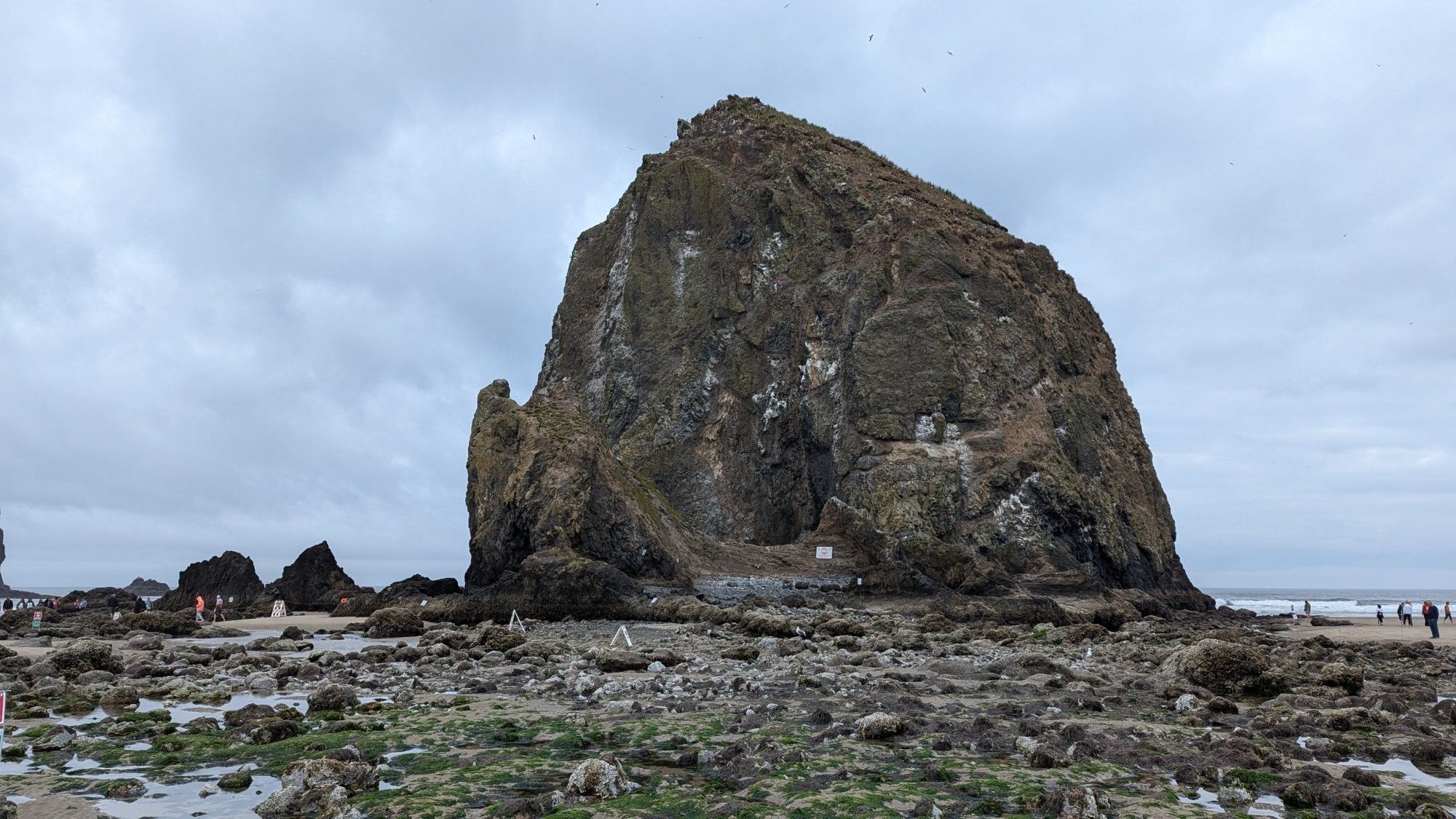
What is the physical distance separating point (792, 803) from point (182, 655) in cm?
1679

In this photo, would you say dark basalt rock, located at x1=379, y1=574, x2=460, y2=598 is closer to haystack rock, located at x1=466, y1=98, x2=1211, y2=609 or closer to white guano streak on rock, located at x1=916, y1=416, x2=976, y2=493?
haystack rock, located at x1=466, y1=98, x2=1211, y2=609

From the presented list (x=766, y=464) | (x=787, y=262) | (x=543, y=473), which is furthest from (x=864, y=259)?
(x=543, y=473)

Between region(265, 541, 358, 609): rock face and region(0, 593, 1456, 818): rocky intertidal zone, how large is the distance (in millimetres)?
37060

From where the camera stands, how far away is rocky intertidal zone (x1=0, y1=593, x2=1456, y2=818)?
25.1 ft

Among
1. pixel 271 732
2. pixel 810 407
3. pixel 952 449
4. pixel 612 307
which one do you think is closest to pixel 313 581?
pixel 612 307

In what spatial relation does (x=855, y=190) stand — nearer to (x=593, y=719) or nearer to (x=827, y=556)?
(x=827, y=556)

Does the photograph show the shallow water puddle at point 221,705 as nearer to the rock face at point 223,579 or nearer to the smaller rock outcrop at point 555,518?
the smaller rock outcrop at point 555,518

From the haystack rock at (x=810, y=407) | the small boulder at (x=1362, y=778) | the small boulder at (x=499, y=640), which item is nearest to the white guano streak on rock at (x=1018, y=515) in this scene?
the haystack rock at (x=810, y=407)

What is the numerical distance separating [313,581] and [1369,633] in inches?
2228

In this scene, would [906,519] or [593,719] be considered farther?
[906,519]

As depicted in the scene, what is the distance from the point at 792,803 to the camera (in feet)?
24.7

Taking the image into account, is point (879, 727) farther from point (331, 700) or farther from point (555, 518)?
point (555, 518)

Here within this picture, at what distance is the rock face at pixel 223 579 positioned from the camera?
188 ft

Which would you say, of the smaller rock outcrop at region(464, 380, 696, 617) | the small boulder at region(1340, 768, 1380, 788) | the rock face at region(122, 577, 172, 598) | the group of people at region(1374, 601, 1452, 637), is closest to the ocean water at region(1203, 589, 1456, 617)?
the group of people at region(1374, 601, 1452, 637)
